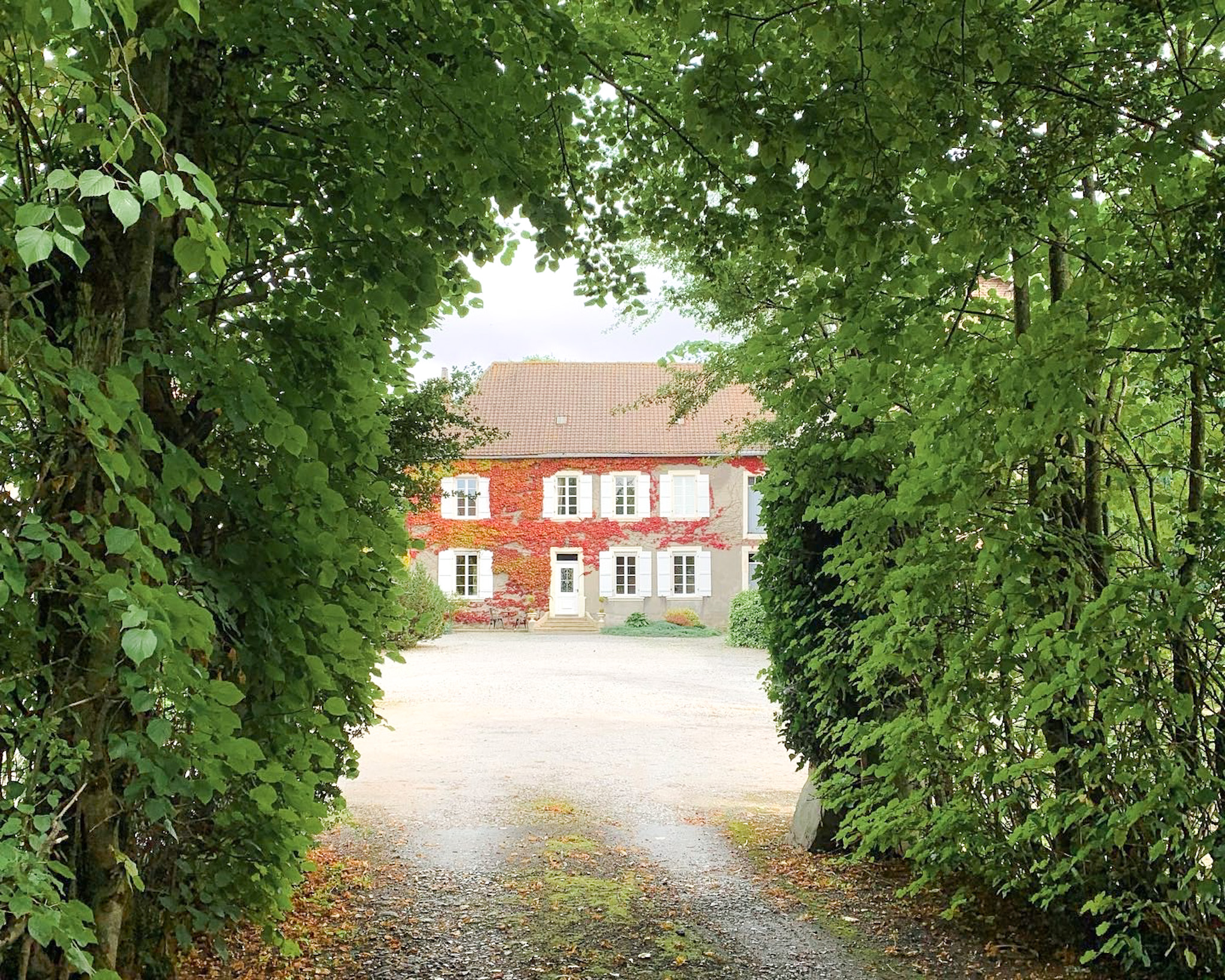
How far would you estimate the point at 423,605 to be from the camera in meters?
24.3

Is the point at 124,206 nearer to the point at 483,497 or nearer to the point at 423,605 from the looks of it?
the point at 423,605

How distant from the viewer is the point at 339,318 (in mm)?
3148

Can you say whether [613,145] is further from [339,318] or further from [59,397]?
[59,397]

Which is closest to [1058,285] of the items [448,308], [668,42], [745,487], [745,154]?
[745,154]

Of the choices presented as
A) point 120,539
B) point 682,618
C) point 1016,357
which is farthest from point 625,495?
point 120,539

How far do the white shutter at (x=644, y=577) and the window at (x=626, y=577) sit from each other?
10cm

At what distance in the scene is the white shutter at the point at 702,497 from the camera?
31000 mm

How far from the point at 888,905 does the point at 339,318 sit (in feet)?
15.3

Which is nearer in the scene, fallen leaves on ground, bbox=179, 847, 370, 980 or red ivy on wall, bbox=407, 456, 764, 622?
fallen leaves on ground, bbox=179, 847, 370, 980

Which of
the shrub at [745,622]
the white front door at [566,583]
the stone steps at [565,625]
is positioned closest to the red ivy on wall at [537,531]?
the white front door at [566,583]

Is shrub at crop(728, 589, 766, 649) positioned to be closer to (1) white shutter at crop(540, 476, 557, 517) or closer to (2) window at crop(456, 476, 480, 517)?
(1) white shutter at crop(540, 476, 557, 517)

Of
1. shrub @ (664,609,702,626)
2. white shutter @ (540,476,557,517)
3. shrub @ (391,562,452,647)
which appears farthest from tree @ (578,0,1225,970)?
white shutter @ (540,476,557,517)

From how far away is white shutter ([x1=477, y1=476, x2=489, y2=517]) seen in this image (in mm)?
30938

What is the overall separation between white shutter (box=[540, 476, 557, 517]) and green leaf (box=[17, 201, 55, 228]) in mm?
29607
